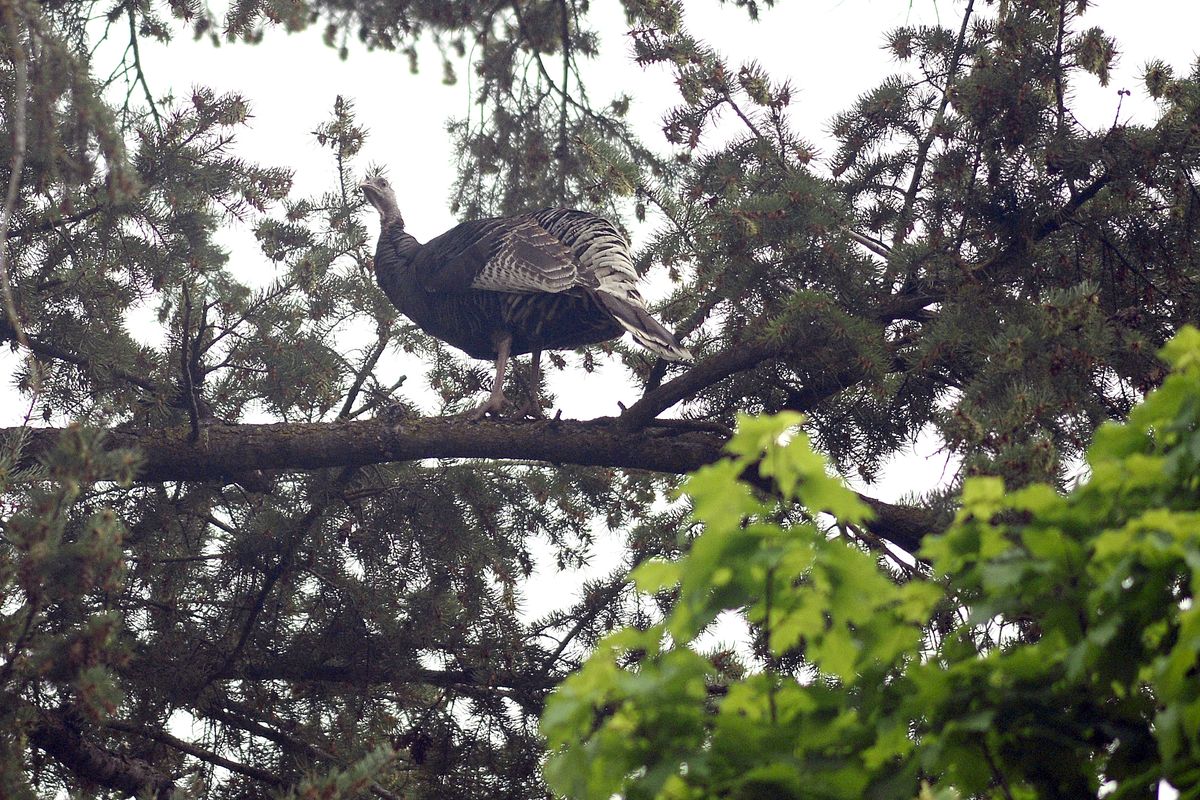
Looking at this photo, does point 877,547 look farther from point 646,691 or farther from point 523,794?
point 646,691

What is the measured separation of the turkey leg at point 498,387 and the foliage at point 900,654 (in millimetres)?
3287

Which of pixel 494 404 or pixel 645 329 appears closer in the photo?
pixel 645 329

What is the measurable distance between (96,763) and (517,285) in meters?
2.82

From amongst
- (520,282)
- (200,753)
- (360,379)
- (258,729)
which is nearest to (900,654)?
(200,753)

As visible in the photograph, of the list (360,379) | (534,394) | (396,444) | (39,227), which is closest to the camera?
(396,444)

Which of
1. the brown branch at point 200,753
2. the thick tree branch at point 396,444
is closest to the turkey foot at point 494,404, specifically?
the thick tree branch at point 396,444

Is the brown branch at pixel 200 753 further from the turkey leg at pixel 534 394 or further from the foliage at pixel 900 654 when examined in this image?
the foliage at pixel 900 654

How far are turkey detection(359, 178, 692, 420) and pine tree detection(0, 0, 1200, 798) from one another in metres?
0.22

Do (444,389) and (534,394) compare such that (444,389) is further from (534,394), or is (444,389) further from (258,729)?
(258,729)

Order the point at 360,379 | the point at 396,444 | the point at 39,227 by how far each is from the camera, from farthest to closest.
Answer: the point at 360,379
the point at 39,227
the point at 396,444

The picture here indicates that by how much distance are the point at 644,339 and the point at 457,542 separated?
3.57 ft

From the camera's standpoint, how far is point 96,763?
3689 mm

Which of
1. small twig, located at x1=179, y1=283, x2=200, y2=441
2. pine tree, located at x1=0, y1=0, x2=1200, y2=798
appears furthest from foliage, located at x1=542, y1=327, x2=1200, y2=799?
small twig, located at x1=179, y1=283, x2=200, y2=441

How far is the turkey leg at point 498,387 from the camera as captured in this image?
5.35 meters
